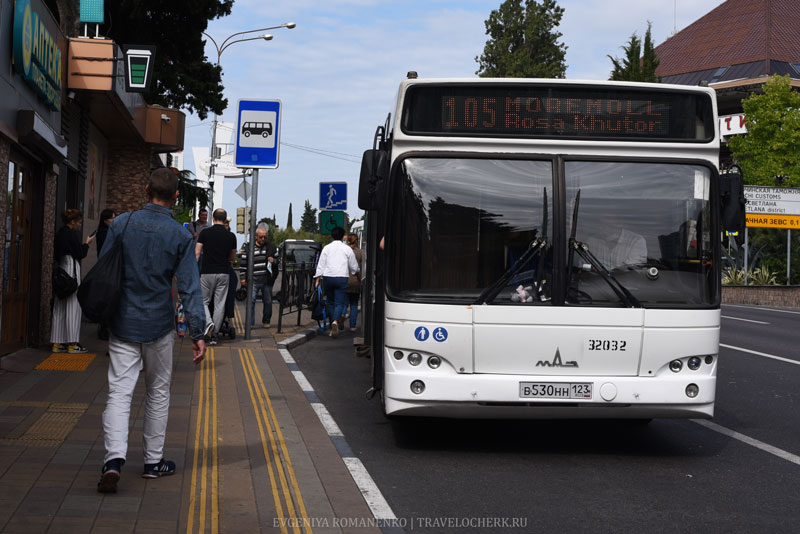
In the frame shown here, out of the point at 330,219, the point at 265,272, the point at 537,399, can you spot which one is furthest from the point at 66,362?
the point at 330,219

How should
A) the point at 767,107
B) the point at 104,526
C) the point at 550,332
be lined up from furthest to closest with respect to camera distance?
the point at 767,107 < the point at 550,332 < the point at 104,526

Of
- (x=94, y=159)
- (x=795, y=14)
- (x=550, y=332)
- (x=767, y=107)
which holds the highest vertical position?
(x=795, y=14)

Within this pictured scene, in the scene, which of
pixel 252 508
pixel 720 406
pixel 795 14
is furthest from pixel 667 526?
pixel 795 14

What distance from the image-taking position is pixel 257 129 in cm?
1549

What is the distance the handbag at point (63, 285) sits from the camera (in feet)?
41.5

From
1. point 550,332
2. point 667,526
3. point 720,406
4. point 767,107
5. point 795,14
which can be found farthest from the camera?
point 795,14

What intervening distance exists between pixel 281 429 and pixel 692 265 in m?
3.36

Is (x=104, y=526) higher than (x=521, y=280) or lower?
lower

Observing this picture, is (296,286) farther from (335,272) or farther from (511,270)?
(511,270)

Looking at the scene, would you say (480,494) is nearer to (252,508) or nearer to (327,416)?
(252,508)

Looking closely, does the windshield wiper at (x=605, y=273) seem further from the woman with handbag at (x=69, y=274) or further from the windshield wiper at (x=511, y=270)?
the woman with handbag at (x=69, y=274)

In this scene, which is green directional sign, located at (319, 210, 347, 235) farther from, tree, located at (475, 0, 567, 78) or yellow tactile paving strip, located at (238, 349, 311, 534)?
tree, located at (475, 0, 567, 78)

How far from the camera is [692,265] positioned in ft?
24.4

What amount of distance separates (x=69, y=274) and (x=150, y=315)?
730 cm
